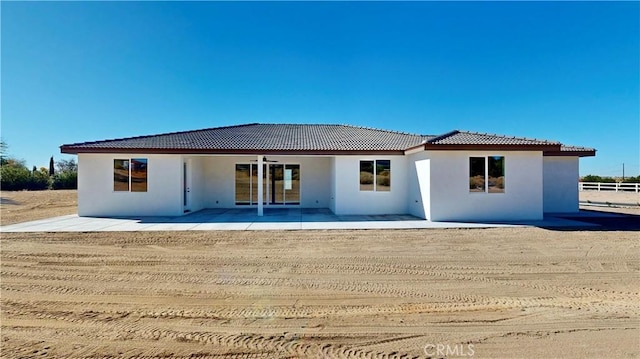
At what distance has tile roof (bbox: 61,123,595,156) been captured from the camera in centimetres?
1185

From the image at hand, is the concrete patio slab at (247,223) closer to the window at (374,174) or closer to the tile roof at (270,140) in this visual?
the window at (374,174)

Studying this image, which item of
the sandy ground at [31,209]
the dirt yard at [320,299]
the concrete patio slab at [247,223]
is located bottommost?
the dirt yard at [320,299]

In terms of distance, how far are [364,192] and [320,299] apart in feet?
31.2

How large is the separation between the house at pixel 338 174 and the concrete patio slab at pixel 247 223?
820mm

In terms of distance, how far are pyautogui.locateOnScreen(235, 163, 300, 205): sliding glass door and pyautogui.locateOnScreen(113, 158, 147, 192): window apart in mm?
4419

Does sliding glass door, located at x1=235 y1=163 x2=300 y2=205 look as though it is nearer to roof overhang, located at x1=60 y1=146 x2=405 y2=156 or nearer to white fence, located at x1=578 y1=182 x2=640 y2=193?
roof overhang, located at x1=60 y1=146 x2=405 y2=156

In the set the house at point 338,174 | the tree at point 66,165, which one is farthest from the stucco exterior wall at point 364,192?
the tree at point 66,165

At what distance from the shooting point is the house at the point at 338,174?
12.0 meters

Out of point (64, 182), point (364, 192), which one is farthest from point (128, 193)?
point (64, 182)

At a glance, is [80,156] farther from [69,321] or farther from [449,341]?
[449,341]

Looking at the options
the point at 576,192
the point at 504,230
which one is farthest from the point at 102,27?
the point at 576,192

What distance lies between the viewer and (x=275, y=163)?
1612 cm

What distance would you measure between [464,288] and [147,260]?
21.2 feet

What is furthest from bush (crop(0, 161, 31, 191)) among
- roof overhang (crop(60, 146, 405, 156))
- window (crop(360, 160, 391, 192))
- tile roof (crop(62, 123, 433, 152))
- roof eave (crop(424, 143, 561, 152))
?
roof eave (crop(424, 143, 561, 152))
